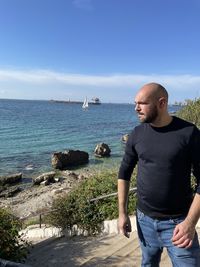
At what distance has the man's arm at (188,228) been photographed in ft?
11.2

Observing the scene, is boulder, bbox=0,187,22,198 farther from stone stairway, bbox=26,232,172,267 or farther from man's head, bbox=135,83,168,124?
man's head, bbox=135,83,168,124

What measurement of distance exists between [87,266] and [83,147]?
121 feet

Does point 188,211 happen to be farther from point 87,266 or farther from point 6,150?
point 6,150

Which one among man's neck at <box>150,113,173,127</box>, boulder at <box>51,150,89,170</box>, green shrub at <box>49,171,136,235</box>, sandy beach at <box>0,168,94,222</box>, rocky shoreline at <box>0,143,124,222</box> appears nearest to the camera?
man's neck at <box>150,113,173,127</box>

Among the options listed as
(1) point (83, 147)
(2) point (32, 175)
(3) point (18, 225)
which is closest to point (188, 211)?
(3) point (18, 225)

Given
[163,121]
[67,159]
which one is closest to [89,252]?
[163,121]

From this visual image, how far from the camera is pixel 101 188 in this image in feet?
33.6

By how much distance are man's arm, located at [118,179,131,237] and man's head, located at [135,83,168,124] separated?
2.61 ft

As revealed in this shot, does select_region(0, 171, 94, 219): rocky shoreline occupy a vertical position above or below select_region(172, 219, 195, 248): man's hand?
below

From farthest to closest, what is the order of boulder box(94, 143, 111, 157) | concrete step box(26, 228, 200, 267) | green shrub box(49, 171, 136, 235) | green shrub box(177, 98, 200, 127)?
boulder box(94, 143, 111, 157)
green shrub box(177, 98, 200, 127)
green shrub box(49, 171, 136, 235)
concrete step box(26, 228, 200, 267)

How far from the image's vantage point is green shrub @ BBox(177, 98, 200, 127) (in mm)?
21359

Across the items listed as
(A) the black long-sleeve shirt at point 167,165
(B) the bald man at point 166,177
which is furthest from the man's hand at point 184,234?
(A) the black long-sleeve shirt at point 167,165

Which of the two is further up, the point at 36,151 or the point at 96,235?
the point at 96,235

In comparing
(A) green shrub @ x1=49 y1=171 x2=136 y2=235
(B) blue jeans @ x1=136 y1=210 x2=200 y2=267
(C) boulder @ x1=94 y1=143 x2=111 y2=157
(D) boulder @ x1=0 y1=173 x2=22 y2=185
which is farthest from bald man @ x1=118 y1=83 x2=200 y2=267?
(C) boulder @ x1=94 y1=143 x2=111 y2=157
